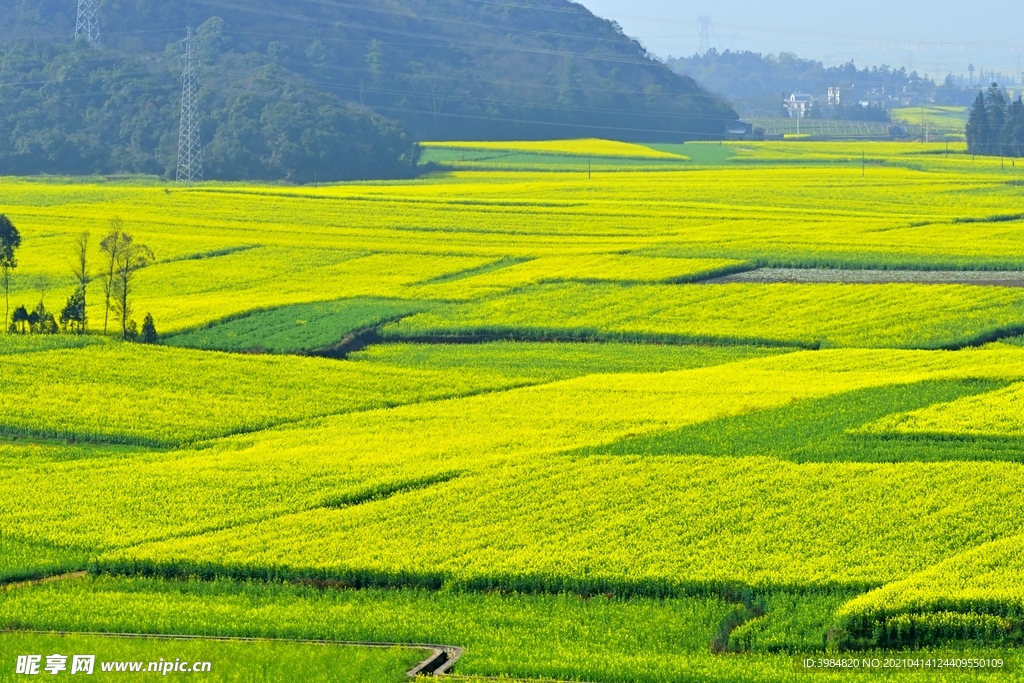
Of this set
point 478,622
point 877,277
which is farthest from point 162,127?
point 478,622

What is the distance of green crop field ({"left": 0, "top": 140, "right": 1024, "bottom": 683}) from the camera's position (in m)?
18.4

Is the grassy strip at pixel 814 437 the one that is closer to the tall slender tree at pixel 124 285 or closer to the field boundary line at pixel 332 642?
the field boundary line at pixel 332 642

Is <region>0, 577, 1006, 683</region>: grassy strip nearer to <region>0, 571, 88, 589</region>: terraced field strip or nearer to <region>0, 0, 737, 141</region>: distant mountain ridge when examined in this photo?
<region>0, 571, 88, 589</region>: terraced field strip

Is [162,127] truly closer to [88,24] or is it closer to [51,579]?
[88,24]

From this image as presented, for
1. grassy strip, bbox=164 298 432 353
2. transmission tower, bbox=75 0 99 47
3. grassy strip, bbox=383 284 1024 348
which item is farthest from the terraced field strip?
transmission tower, bbox=75 0 99 47

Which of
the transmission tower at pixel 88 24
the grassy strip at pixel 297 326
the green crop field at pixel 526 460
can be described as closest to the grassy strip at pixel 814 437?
the green crop field at pixel 526 460

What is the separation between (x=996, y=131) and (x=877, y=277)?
70484 millimetres

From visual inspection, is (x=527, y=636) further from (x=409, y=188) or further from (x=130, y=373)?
(x=409, y=188)

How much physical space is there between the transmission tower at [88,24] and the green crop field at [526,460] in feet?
187

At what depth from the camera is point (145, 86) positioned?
100875mm

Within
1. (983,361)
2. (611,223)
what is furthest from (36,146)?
(983,361)

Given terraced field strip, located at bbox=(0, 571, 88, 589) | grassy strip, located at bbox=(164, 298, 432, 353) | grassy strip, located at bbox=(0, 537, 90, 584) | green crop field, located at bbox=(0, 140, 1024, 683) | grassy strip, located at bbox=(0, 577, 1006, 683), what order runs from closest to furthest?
1. grassy strip, located at bbox=(0, 577, 1006, 683)
2. green crop field, located at bbox=(0, 140, 1024, 683)
3. terraced field strip, located at bbox=(0, 571, 88, 589)
4. grassy strip, located at bbox=(0, 537, 90, 584)
5. grassy strip, located at bbox=(164, 298, 432, 353)

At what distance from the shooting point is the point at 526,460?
1051 inches

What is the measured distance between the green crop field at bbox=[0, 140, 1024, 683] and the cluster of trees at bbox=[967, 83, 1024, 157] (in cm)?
5612
